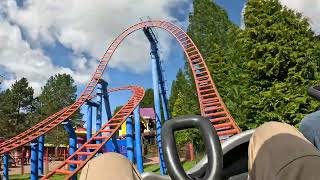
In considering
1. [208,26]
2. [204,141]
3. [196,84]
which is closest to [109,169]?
[204,141]

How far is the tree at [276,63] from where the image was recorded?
15.5m

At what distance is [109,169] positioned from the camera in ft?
2.56

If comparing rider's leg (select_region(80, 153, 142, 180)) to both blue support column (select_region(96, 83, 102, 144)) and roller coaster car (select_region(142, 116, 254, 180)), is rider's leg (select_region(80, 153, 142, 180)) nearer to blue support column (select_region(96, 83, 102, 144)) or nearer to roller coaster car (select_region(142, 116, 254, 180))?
roller coaster car (select_region(142, 116, 254, 180))

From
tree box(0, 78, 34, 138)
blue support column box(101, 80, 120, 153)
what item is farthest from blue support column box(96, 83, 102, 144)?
tree box(0, 78, 34, 138)

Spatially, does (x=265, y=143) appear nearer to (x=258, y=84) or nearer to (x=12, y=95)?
(x=258, y=84)

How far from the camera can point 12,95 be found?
57.7 meters

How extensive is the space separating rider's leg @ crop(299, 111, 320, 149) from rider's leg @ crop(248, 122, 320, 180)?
54 cm

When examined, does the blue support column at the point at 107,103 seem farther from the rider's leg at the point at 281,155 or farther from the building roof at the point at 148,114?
the building roof at the point at 148,114

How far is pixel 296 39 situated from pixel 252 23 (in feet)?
6.48

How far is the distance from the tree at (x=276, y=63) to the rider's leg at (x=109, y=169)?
15.0m

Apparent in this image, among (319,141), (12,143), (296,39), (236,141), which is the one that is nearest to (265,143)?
(319,141)

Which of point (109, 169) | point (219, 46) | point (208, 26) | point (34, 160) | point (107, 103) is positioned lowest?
point (34, 160)

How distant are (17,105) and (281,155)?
6112 centimetres

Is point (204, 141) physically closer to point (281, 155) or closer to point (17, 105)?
point (281, 155)
